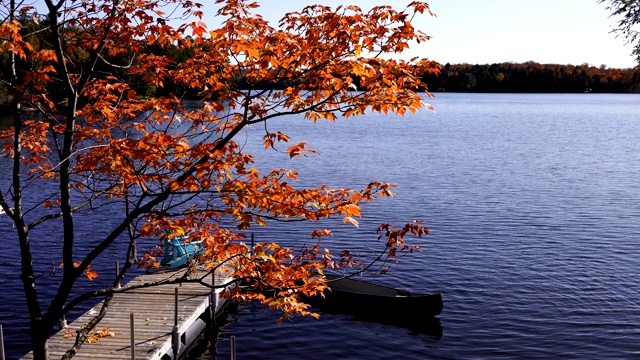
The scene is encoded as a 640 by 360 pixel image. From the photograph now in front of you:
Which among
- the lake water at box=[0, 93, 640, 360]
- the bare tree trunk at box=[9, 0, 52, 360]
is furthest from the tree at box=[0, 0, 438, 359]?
the lake water at box=[0, 93, 640, 360]

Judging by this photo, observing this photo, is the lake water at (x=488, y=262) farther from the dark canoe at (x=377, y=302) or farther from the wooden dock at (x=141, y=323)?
the wooden dock at (x=141, y=323)

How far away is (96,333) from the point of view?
21734mm

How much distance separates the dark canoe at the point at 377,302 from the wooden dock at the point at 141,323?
19.2ft

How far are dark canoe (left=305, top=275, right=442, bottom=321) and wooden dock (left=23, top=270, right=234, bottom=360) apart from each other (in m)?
5.86

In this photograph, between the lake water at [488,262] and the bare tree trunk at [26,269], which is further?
the lake water at [488,262]

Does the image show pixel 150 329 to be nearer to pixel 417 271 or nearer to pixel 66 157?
pixel 66 157

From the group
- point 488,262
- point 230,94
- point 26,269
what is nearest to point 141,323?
point 26,269

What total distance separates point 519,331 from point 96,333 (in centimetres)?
1817

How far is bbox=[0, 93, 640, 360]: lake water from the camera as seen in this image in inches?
1082

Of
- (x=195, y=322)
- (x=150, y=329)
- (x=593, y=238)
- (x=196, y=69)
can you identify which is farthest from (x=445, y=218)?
(x=196, y=69)

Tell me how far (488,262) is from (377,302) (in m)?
11.1

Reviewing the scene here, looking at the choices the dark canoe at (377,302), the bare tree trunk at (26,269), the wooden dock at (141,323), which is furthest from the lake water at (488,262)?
the bare tree trunk at (26,269)

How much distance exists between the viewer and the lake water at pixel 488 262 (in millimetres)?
27484

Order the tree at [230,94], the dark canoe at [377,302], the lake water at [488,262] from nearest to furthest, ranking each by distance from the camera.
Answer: the tree at [230,94] < the lake water at [488,262] < the dark canoe at [377,302]
